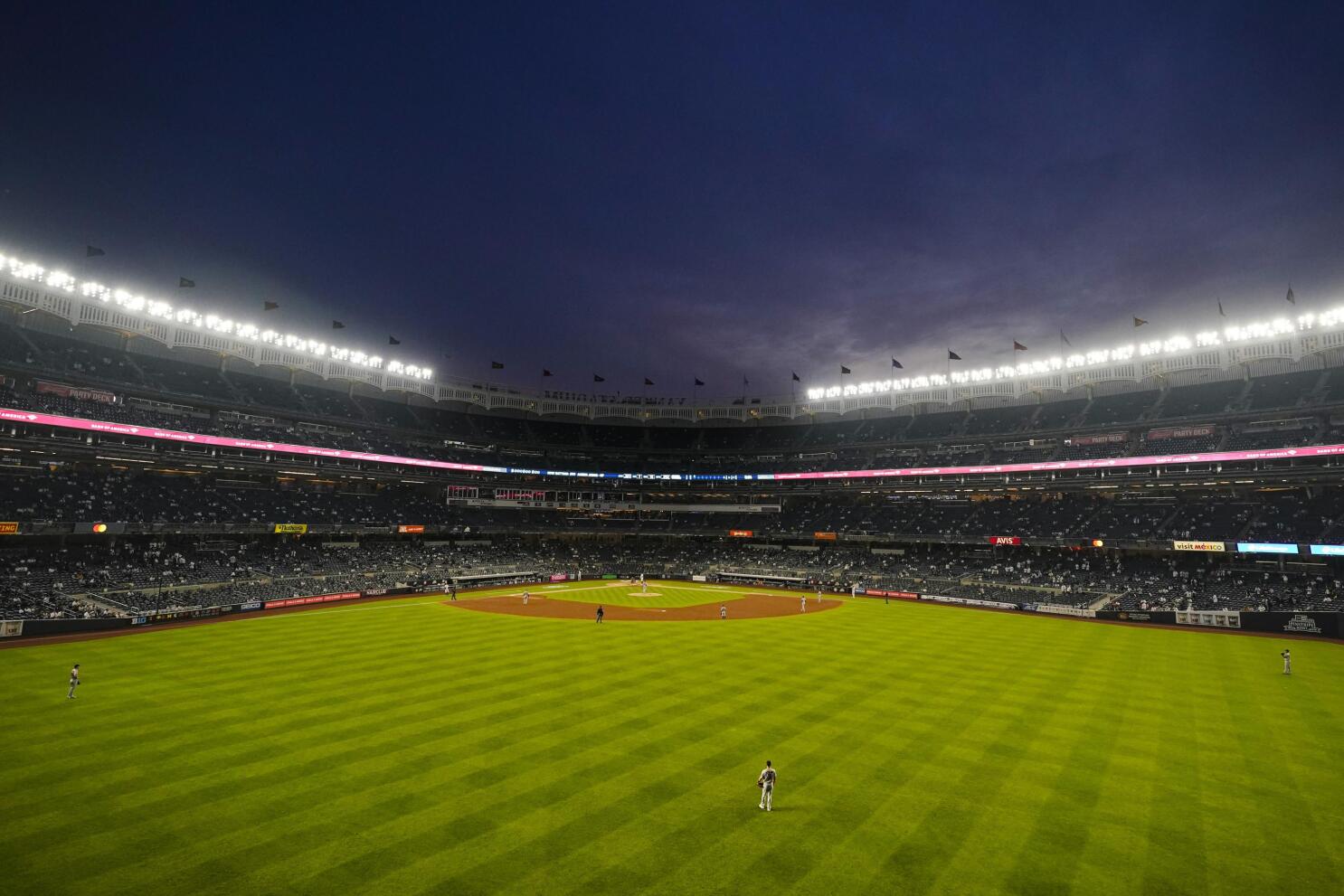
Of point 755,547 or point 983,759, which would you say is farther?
point 755,547

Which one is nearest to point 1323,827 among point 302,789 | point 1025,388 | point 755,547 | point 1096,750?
point 1096,750

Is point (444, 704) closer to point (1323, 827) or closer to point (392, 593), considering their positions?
point (1323, 827)

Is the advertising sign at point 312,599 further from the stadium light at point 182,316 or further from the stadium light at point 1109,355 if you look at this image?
the stadium light at point 1109,355

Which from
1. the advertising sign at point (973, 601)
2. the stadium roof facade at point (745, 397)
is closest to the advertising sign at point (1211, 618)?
the advertising sign at point (973, 601)

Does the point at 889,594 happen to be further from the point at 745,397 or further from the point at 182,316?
the point at 182,316

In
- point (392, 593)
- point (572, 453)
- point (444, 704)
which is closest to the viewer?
point (444, 704)

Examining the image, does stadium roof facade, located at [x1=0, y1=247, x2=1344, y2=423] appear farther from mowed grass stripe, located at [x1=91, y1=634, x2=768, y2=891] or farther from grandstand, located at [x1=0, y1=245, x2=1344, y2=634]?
mowed grass stripe, located at [x1=91, y1=634, x2=768, y2=891]
